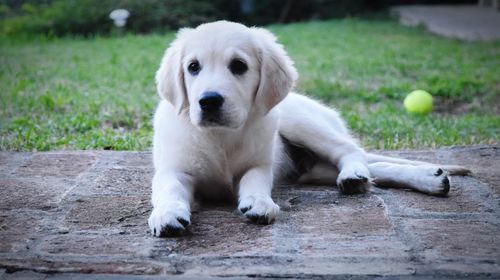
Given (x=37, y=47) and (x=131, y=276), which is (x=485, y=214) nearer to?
(x=131, y=276)

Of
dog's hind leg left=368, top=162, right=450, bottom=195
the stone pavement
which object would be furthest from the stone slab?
dog's hind leg left=368, top=162, right=450, bottom=195

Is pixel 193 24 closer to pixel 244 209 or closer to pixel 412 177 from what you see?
pixel 412 177

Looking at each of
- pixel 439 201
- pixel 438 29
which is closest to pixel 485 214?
pixel 439 201

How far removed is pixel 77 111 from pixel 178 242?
364cm

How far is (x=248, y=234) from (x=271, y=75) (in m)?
0.93

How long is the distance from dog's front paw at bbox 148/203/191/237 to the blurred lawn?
2.07 meters

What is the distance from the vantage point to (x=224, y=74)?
3121mm

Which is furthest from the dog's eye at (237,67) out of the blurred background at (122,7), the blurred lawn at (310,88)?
the blurred background at (122,7)

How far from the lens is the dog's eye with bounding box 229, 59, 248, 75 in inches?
126

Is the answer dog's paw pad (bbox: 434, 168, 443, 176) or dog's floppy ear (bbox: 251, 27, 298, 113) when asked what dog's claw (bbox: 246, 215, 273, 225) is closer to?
dog's floppy ear (bbox: 251, 27, 298, 113)

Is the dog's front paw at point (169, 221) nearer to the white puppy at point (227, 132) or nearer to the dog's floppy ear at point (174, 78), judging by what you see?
the white puppy at point (227, 132)

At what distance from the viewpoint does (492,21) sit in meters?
14.1

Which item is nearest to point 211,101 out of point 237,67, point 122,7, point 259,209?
point 237,67

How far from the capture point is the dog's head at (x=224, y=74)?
3.05 metres
